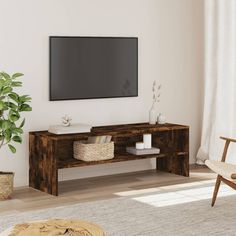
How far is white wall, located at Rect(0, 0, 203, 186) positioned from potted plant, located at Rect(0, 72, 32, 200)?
38cm

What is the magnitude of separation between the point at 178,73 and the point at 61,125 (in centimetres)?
168

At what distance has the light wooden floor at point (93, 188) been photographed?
529cm

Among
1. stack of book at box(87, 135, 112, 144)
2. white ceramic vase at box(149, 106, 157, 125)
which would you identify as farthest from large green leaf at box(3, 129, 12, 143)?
white ceramic vase at box(149, 106, 157, 125)

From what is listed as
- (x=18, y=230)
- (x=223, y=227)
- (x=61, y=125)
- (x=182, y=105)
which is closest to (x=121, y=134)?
(x=61, y=125)

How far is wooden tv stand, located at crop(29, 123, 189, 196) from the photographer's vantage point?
5.61m

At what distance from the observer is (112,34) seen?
20.9 ft

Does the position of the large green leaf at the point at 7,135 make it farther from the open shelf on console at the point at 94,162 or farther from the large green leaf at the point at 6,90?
the open shelf on console at the point at 94,162

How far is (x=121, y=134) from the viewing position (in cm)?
596

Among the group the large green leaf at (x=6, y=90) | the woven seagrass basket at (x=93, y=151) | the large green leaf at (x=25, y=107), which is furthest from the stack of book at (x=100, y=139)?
the large green leaf at (x=6, y=90)

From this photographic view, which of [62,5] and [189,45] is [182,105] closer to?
[189,45]

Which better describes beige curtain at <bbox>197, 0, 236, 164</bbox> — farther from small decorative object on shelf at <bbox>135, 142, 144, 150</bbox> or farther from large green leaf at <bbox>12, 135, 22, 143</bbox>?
large green leaf at <bbox>12, 135, 22, 143</bbox>

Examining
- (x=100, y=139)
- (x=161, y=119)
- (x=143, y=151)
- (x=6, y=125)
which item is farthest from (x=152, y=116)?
(x=6, y=125)

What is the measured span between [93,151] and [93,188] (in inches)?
14.5

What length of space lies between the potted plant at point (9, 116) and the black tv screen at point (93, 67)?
0.59 m
